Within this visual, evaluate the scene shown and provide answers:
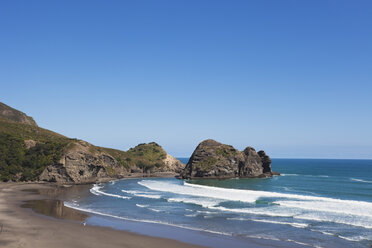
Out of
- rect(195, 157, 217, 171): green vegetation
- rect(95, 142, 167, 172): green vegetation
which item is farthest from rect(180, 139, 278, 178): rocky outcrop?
rect(95, 142, 167, 172): green vegetation

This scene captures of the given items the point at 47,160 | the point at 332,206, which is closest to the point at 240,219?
the point at 332,206

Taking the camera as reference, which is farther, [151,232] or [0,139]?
[0,139]

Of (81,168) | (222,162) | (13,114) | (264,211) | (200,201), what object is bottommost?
(200,201)

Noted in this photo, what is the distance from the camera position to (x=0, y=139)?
78.9 metres

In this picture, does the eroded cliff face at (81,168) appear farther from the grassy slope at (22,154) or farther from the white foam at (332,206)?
the white foam at (332,206)

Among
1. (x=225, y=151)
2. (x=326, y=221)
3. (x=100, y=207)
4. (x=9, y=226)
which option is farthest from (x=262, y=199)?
(x=225, y=151)

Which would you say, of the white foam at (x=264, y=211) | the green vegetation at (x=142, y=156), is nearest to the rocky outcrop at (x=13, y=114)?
the green vegetation at (x=142, y=156)

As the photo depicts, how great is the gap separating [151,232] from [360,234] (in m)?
22.2

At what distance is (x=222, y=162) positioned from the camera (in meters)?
102

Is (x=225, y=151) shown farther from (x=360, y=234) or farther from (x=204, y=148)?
(x=360, y=234)

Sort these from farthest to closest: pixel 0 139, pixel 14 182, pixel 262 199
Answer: pixel 0 139, pixel 14 182, pixel 262 199

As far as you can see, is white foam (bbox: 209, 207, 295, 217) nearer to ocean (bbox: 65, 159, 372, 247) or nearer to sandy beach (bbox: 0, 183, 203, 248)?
ocean (bbox: 65, 159, 372, 247)

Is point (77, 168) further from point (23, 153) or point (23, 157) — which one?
point (23, 153)

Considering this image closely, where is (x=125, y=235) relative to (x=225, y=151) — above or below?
below
